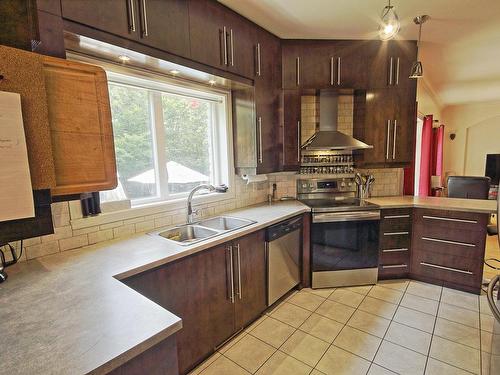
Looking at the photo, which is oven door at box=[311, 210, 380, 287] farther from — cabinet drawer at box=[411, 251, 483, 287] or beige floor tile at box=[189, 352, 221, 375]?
beige floor tile at box=[189, 352, 221, 375]

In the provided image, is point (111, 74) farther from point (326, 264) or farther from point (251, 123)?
point (326, 264)

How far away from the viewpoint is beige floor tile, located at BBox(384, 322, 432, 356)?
183 centimetres

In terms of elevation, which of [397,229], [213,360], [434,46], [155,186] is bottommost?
[213,360]

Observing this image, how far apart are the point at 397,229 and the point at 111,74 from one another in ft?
9.74

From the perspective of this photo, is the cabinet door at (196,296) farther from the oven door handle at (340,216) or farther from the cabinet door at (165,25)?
the cabinet door at (165,25)

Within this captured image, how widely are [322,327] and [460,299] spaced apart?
1463mm

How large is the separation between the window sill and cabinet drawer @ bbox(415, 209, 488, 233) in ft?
6.79

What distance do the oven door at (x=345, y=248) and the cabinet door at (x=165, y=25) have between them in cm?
189

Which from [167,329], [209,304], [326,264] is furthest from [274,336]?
[167,329]

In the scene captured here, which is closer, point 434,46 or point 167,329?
point 167,329

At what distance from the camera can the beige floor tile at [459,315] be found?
6.84 ft

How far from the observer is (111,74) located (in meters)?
1.75

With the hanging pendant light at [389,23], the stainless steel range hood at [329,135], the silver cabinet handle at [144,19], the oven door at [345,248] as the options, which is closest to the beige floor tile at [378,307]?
the oven door at [345,248]

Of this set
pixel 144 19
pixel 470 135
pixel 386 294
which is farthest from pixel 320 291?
pixel 470 135
